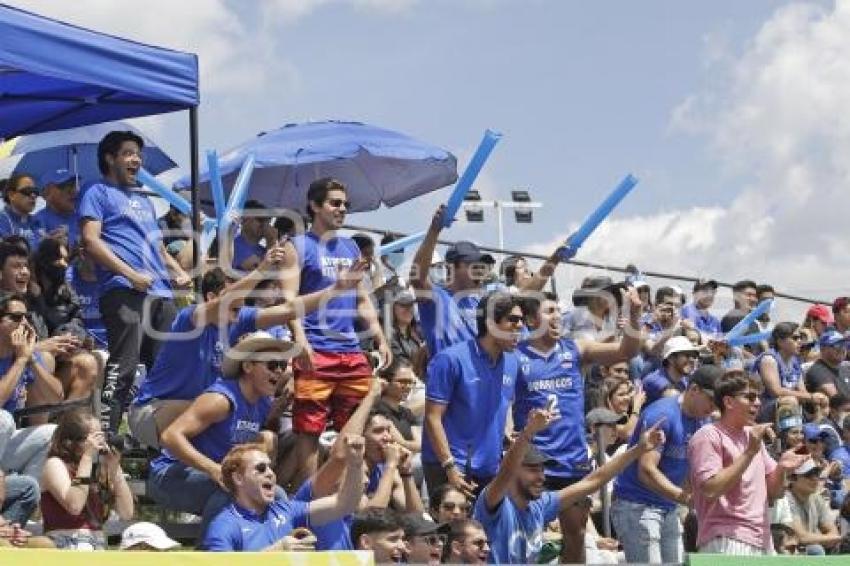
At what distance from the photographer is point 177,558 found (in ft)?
21.4

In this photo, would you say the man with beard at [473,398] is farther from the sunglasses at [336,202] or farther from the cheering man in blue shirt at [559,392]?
the sunglasses at [336,202]

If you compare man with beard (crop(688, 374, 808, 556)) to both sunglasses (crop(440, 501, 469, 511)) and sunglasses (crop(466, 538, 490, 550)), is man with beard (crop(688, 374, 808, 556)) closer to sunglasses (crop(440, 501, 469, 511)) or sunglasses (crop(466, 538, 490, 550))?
sunglasses (crop(440, 501, 469, 511))

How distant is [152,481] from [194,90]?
2.35 metres

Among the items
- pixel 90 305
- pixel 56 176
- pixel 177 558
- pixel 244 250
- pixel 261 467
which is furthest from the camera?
pixel 56 176

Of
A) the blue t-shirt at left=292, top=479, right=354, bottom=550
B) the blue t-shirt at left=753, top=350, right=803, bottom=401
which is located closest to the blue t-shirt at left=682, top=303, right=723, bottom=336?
the blue t-shirt at left=753, top=350, right=803, bottom=401

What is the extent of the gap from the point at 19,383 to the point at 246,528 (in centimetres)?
207

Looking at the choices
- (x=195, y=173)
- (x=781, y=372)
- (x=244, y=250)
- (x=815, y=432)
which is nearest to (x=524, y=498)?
(x=195, y=173)

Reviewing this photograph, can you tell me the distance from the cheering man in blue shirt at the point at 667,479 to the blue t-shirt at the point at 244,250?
3.27 meters

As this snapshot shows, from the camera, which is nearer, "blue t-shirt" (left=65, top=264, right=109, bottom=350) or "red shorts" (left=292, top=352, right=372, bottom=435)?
"red shorts" (left=292, top=352, right=372, bottom=435)

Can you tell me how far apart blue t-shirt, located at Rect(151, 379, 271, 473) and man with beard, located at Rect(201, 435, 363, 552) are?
0.79 meters

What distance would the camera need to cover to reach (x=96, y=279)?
10.2 meters

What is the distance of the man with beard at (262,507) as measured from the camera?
734cm

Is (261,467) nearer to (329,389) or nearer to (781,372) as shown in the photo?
(329,389)

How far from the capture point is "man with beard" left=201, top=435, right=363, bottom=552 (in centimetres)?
734
